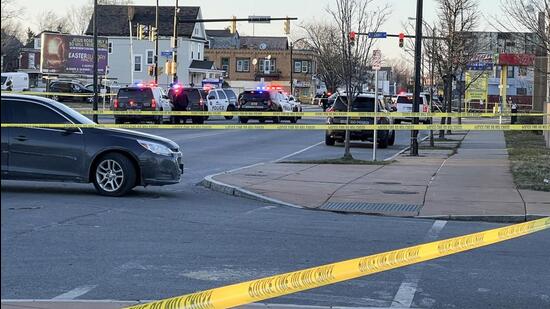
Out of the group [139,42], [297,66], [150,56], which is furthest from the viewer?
[297,66]

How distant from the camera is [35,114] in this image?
1104cm

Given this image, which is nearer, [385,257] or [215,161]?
[385,257]

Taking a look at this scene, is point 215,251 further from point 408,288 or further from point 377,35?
point 377,35

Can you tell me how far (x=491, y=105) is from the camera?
86.6m

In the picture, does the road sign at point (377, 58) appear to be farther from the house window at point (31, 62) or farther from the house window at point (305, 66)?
the house window at point (31, 62)

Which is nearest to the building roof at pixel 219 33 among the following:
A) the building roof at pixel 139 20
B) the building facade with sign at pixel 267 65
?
the building facade with sign at pixel 267 65

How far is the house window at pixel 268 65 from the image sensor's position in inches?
3875

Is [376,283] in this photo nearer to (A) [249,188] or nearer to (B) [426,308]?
(B) [426,308]

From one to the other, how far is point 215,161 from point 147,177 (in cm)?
724

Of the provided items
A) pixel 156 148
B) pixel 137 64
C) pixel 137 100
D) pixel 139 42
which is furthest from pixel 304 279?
pixel 137 64

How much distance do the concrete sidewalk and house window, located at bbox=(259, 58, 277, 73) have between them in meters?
81.0

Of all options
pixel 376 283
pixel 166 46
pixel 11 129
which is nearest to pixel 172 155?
pixel 11 129

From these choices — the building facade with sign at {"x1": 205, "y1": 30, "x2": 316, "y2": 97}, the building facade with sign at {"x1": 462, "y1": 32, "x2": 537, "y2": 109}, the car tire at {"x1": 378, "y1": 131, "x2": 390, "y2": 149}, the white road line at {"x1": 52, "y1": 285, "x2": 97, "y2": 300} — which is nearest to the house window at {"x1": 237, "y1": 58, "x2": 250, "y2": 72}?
the building facade with sign at {"x1": 205, "y1": 30, "x2": 316, "y2": 97}

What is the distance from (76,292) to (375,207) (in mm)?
6147
